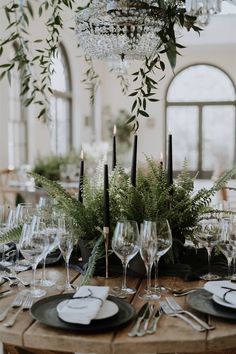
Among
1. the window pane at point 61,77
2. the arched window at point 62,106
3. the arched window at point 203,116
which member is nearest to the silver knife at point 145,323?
the arched window at point 62,106

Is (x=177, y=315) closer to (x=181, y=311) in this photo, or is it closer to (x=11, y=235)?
(x=181, y=311)

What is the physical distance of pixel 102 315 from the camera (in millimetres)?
1530

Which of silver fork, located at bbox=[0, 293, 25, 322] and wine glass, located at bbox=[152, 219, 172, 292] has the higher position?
wine glass, located at bbox=[152, 219, 172, 292]

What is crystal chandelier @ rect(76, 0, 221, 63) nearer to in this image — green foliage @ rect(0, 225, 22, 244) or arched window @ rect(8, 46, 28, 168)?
green foliage @ rect(0, 225, 22, 244)

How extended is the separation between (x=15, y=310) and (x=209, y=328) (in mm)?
597

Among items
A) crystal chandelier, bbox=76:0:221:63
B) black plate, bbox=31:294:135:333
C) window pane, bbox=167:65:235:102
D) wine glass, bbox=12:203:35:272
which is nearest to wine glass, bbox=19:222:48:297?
black plate, bbox=31:294:135:333

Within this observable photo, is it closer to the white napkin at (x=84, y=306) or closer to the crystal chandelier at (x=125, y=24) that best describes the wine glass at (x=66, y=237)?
the white napkin at (x=84, y=306)

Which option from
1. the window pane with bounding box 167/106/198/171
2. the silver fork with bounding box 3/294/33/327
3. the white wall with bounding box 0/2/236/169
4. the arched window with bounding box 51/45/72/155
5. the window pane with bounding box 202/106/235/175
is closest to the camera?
the silver fork with bounding box 3/294/33/327

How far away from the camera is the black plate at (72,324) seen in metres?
1.46

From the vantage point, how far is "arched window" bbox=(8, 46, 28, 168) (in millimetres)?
7535

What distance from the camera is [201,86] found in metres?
11.6

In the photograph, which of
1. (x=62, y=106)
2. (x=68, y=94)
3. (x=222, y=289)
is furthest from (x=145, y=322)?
(x=68, y=94)

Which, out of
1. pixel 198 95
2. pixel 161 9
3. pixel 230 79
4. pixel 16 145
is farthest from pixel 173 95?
pixel 161 9

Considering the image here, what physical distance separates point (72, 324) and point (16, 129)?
6464 millimetres
